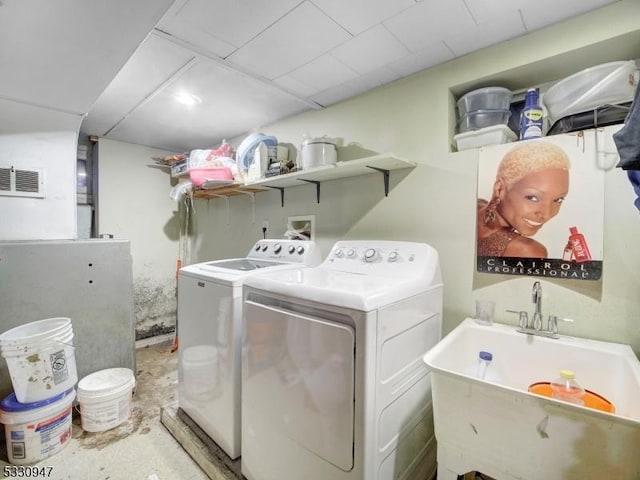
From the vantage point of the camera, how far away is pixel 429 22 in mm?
1429

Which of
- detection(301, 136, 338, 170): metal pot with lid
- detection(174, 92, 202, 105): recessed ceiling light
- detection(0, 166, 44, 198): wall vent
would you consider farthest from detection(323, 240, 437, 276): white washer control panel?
detection(0, 166, 44, 198): wall vent

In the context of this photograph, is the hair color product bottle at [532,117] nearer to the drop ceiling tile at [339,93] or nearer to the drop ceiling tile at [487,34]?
the drop ceiling tile at [487,34]

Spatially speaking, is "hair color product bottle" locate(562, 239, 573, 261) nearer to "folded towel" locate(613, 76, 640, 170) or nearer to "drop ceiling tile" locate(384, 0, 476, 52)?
"folded towel" locate(613, 76, 640, 170)

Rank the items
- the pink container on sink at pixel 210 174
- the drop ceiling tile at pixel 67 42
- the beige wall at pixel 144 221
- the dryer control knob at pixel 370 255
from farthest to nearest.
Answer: the beige wall at pixel 144 221
the pink container on sink at pixel 210 174
the dryer control knob at pixel 370 255
the drop ceiling tile at pixel 67 42

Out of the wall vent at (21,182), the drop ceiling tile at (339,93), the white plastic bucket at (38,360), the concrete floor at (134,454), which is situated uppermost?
the drop ceiling tile at (339,93)

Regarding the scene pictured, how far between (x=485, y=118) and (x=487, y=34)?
16.1 inches

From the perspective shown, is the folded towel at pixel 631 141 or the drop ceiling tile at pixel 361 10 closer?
the folded towel at pixel 631 141

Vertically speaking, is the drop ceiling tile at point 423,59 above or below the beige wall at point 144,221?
above

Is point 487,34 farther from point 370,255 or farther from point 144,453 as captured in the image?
point 144,453

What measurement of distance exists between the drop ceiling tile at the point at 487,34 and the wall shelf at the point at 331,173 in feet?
2.16

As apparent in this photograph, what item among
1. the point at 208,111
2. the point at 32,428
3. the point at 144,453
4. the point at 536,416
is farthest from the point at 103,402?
the point at 536,416

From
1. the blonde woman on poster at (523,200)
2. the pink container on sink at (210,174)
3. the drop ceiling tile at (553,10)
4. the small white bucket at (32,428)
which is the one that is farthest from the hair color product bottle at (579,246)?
the small white bucket at (32,428)

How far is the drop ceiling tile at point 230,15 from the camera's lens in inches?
52.1

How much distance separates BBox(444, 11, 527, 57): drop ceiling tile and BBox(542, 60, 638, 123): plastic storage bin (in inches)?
14.1
